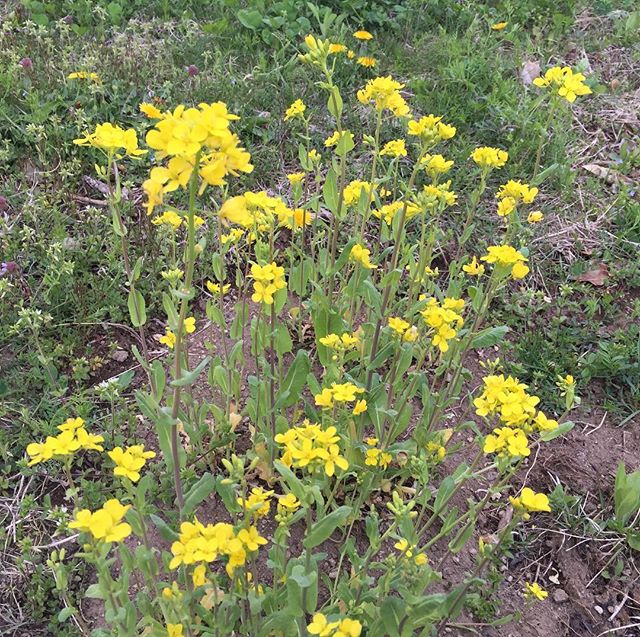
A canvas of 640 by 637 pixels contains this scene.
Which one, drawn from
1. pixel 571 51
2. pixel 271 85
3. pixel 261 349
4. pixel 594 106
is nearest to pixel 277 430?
pixel 261 349

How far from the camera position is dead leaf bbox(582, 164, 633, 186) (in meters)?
4.30

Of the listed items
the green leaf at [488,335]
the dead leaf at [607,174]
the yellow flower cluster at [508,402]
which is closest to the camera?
the yellow flower cluster at [508,402]

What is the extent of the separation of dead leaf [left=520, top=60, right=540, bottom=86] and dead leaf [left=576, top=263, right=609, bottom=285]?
163 cm

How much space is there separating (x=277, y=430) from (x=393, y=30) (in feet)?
11.8

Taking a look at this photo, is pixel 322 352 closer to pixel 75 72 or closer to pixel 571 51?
pixel 75 72

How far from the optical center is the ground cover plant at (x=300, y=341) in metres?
1.86

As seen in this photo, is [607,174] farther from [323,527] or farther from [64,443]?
[64,443]

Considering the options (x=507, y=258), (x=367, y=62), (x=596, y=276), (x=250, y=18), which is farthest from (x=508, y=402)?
(x=250, y=18)

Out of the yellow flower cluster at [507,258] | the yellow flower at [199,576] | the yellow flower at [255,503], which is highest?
the yellow flower cluster at [507,258]

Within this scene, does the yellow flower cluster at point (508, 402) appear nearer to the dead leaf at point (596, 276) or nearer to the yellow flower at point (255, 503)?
the yellow flower at point (255, 503)

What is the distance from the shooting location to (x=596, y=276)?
3730 millimetres

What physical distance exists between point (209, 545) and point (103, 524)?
0.24 metres

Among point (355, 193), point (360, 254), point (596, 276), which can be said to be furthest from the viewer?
point (596, 276)

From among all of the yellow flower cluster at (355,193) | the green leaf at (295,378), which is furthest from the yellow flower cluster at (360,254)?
the green leaf at (295,378)
